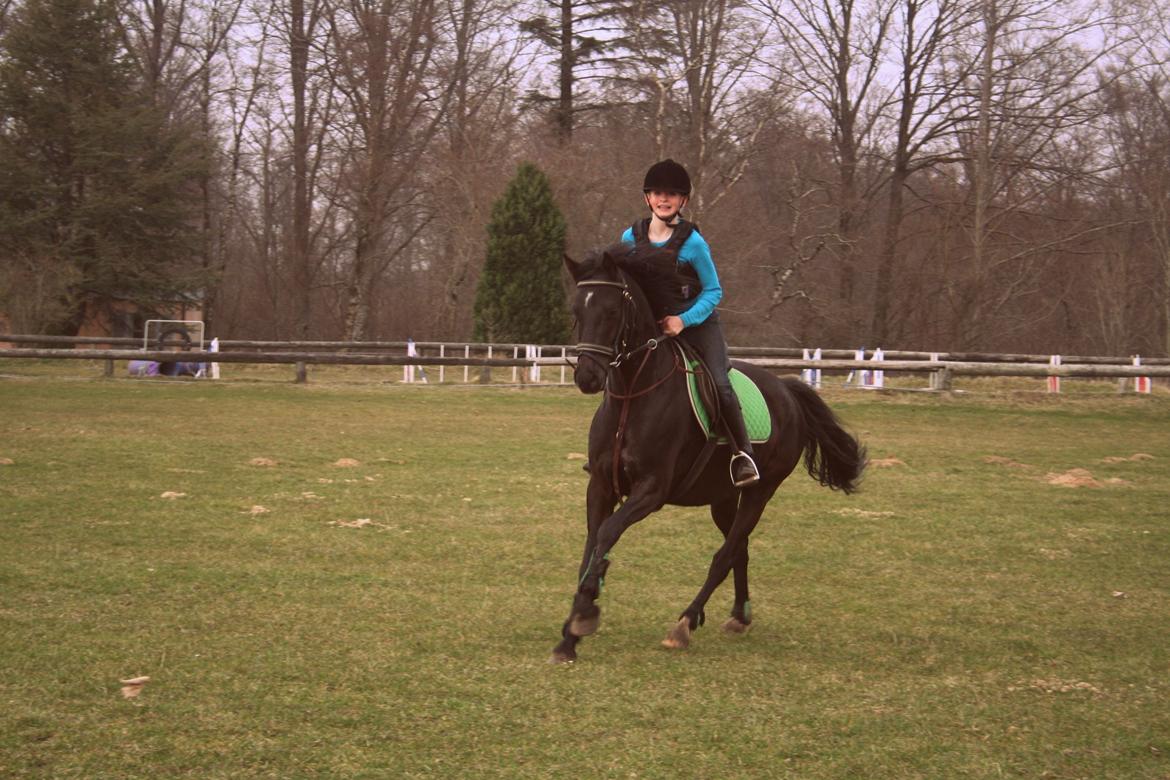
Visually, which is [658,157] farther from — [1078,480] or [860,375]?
[1078,480]

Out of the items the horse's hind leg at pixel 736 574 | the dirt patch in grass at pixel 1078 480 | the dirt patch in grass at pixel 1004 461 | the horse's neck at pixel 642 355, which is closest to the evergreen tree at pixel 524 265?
the dirt patch in grass at pixel 1004 461

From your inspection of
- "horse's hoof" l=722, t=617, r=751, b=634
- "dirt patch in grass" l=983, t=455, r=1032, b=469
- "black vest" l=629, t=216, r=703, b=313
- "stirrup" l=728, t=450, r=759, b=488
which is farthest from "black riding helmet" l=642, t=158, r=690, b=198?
"dirt patch in grass" l=983, t=455, r=1032, b=469

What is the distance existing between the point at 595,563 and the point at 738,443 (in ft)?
4.82

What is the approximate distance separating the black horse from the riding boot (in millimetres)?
193

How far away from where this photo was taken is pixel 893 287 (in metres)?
42.3

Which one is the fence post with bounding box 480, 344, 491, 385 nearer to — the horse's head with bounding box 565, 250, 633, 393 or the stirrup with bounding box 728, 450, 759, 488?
the stirrup with bounding box 728, 450, 759, 488

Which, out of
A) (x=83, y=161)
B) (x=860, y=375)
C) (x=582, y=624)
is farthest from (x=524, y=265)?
(x=582, y=624)

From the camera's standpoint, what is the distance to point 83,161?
125ft

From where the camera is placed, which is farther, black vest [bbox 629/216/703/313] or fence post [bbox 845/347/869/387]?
fence post [bbox 845/347/869/387]

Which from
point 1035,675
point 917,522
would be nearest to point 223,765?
point 1035,675

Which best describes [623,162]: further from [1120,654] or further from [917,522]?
[1120,654]

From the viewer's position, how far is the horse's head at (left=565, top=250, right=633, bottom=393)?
636 cm

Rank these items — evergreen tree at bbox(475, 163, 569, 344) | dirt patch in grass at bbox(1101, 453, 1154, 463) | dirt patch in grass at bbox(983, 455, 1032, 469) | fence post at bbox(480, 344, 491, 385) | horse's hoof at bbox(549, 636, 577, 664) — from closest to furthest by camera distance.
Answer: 1. horse's hoof at bbox(549, 636, 577, 664)
2. dirt patch in grass at bbox(983, 455, 1032, 469)
3. dirt patch in grass at bbox(1101, 453, 1154, 463)
4. fence post at bbox(480, 344, 491, 385)
5. evergreen tree at bbox(475, 163, 569, 344)

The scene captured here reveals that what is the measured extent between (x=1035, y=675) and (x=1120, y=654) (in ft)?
2.98
